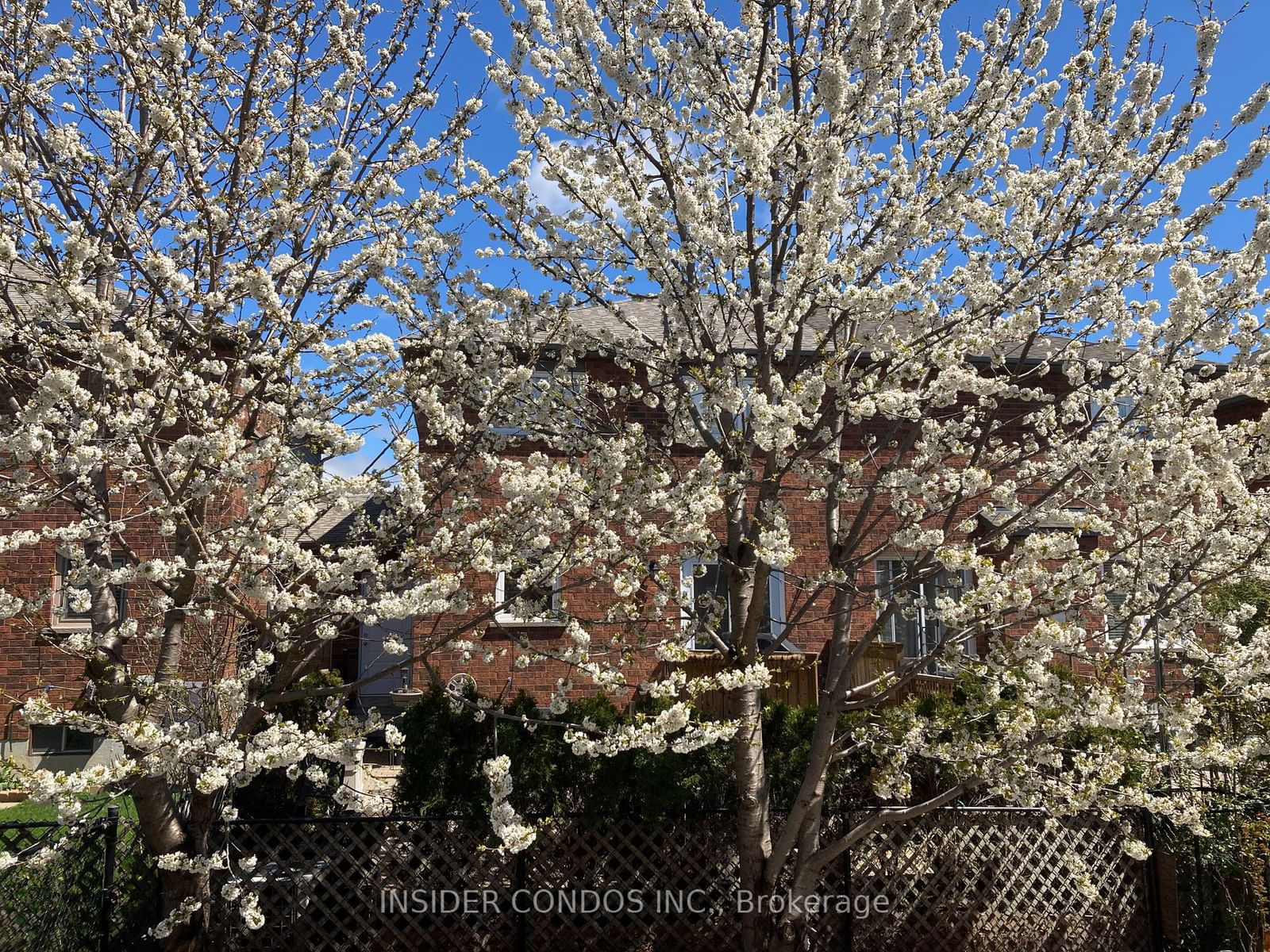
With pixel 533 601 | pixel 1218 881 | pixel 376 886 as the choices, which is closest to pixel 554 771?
pixel 376 886

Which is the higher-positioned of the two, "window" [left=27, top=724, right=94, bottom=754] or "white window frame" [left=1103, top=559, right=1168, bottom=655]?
"white window frame" [left=1103, top=559, right=1168, bottom=655]

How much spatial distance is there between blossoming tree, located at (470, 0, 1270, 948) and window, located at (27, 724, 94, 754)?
1044 cm

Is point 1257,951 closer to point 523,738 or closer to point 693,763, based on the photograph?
point 693,763

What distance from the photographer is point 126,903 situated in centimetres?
593

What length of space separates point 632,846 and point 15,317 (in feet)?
16.5

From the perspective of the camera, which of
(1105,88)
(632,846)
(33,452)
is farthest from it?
(632,846)

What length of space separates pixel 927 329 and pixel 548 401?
7.86ft

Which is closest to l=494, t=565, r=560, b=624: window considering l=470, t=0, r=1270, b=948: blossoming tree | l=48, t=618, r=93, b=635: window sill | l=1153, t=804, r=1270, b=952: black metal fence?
l=470, t=0, r=1270, b=948: blossoming tree

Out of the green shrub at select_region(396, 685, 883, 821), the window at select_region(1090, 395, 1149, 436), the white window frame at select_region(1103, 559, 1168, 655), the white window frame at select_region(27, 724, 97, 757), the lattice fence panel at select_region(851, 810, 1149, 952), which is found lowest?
the lattice fence panel at select_region(851, 810, 1149, 952)

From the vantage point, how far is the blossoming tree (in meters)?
4.74

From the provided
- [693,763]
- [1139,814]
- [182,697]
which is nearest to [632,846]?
[693,763]

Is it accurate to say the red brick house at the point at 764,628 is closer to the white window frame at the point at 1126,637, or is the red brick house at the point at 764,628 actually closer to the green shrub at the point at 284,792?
the green shrub at the point at 284,792

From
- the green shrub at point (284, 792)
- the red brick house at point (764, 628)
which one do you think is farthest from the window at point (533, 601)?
the red brick house at point (764, 628)

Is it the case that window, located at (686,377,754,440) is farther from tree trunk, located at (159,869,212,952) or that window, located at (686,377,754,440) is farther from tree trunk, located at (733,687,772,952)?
tree trunk, located at (159,869,212,952)
